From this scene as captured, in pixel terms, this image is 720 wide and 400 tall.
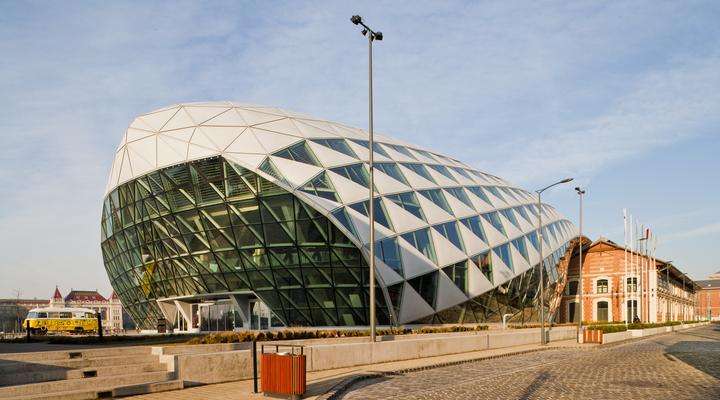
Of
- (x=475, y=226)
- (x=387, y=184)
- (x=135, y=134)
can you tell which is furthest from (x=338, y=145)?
(x=135, y=134)

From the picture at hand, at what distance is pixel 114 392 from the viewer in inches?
564

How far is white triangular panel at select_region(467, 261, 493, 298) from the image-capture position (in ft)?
146

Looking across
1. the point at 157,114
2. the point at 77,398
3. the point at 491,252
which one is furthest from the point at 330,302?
the point at 77,398

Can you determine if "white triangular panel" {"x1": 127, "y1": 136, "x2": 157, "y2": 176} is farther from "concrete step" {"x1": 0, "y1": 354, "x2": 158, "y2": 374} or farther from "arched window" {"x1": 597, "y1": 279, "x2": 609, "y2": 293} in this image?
"arched window" {"x1": 597, "y1": 279, "x2": 609, "y2": 293}

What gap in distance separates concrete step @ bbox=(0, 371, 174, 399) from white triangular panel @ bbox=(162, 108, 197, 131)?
2833 centimetres

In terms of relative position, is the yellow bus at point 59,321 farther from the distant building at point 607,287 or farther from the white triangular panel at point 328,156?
the distant building at point 607,287

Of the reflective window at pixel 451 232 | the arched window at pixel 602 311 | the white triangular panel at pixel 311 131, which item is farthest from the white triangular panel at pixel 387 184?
the arched window at pixel 602 311

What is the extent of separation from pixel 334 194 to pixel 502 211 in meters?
20.7

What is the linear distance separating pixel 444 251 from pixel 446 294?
2.94 metres

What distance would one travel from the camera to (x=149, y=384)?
15.1 metres

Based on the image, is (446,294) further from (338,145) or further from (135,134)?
(135,134)

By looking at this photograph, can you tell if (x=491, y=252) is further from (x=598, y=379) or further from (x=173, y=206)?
(x=598, y=379)

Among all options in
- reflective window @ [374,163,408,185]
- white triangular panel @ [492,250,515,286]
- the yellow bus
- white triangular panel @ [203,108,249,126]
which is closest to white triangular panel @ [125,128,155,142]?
white triangular panel @ [203,108,249,126]

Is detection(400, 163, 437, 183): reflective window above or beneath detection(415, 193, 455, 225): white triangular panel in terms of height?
above
